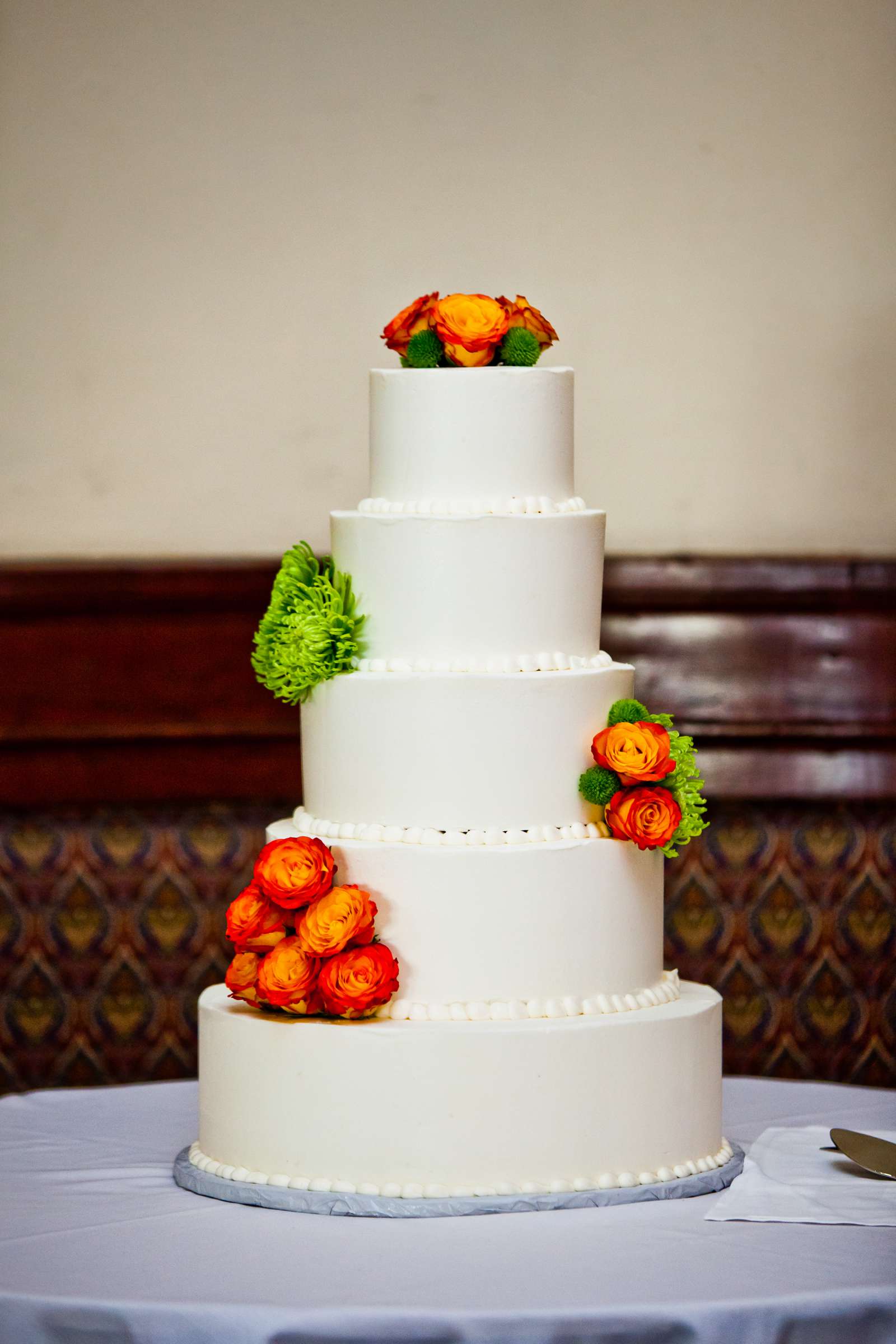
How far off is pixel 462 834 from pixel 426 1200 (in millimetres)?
449

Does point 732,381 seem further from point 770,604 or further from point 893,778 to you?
point 893,778

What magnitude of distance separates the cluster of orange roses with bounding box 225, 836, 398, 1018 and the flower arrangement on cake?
0.34 m

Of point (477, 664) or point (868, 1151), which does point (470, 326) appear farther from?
point (868, 1151)

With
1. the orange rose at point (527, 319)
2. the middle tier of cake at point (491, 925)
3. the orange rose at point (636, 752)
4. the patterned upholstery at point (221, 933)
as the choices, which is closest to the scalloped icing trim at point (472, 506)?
the orange rose at point (527, 319)

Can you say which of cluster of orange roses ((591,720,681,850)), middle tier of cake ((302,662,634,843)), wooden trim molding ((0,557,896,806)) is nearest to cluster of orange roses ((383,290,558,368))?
middle tier of cake ((302,662,634,843))

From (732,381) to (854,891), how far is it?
116 cm

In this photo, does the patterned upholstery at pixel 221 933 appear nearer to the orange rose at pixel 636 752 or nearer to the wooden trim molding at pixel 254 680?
the wooden trim molding at pixel 254 680

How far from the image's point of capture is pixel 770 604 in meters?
3.60

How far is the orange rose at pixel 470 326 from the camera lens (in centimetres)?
219

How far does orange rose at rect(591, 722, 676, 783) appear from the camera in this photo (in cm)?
212

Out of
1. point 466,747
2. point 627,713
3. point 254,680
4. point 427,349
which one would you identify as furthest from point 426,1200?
point 254,680

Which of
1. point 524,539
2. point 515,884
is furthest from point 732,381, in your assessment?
point 515,884

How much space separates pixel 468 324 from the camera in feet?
7.20

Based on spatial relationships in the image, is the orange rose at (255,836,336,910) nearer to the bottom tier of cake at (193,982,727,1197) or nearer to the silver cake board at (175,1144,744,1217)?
the bottom tier of cake at (193,982,727,1197)
